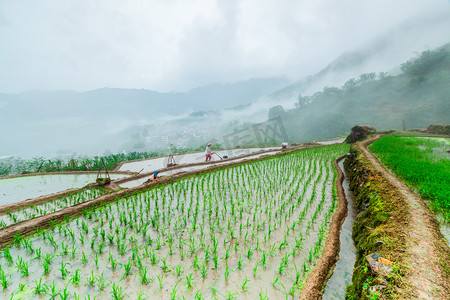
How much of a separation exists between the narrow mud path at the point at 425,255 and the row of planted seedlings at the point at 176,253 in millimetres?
1181

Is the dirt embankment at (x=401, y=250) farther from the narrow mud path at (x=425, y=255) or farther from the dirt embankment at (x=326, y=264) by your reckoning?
the dirt embankment at (x=326, y=264)

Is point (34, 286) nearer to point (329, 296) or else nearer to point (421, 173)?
point (329, 296)

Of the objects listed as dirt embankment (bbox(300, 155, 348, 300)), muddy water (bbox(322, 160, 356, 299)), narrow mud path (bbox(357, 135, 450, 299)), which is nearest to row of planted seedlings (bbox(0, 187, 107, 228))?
dirt embankment (bbox(300, 155, 348, 300))

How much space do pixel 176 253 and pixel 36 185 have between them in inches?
384

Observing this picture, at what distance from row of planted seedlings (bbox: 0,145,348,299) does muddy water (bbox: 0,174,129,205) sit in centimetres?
490

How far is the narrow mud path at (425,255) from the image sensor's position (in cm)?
180

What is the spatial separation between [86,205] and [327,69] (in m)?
208

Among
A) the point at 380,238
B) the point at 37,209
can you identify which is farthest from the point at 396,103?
the point at 37,209

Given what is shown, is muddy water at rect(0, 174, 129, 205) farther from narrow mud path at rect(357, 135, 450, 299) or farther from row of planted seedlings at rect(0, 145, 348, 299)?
narrow mud path at rect(357, 135, 450, 299)

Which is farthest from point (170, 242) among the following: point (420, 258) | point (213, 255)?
point (420, 258)

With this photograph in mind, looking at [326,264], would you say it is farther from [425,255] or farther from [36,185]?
[36,185]

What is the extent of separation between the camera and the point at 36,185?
8547 millimetres

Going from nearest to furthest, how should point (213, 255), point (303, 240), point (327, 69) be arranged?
point (213, 255), point (303, 240), point (327, 69)

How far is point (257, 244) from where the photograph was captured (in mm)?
3105
